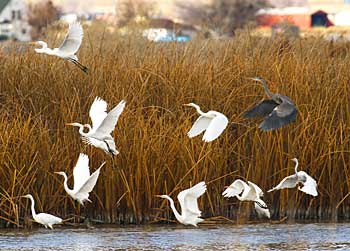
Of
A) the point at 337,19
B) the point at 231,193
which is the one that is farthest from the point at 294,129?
the point at 337,19

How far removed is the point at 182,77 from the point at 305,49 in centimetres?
256

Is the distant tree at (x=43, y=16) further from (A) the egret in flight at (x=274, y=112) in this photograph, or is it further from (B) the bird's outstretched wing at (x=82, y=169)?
(A) the egret in flight at (x=274, y=112)

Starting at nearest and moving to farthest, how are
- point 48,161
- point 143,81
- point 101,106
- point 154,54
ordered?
point 101,106, point 48,161, point 143,81, point 154,54

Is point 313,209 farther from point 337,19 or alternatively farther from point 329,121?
point 337,19

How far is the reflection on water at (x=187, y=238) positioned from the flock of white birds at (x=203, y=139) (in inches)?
7.4

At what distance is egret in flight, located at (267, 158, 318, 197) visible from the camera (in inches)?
423

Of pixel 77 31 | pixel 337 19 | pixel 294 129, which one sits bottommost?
pixel 294 129

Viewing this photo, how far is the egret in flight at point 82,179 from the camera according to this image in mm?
10711

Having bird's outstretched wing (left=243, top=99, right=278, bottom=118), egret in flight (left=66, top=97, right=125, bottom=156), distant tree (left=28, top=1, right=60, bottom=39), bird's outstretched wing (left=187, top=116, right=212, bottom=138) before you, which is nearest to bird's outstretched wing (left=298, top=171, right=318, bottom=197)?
bird's outstretched wing (left=243, top=99, right=278, bottom=118)

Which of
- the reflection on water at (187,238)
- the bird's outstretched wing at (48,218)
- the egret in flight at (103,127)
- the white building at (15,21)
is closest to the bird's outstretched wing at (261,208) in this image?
the reflection on water at (187,238)

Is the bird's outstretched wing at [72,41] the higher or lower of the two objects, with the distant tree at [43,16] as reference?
lower

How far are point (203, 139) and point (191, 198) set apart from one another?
0.58 meters

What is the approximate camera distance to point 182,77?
12.6 m

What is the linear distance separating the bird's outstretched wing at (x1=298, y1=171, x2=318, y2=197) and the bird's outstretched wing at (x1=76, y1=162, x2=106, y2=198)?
1807 mm
